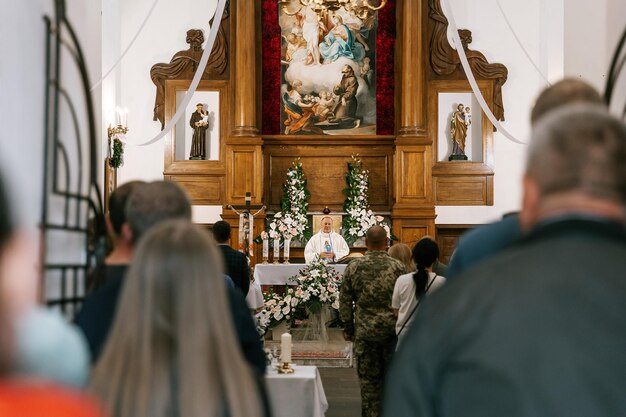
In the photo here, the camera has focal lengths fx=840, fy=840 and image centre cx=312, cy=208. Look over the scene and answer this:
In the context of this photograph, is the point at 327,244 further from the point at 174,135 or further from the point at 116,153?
the point at 174,135

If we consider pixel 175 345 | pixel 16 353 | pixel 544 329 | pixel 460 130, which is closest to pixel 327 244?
pixel 460 130

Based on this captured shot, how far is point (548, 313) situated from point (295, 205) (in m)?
13.3

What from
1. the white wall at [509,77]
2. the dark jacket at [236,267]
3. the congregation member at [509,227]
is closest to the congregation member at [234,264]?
the dark jacket at [236,267]

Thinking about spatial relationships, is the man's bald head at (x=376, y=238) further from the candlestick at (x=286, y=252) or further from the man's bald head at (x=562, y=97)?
the candlestick at (x=286, y=252)

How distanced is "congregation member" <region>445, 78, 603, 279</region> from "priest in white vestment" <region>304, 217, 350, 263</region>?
10.6 m

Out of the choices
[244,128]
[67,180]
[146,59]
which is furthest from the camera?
[146,59]

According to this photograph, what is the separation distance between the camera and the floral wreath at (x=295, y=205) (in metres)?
14.2

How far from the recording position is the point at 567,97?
260 cm

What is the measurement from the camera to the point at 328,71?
1583 centimetres

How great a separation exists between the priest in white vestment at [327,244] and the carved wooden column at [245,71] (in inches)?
100

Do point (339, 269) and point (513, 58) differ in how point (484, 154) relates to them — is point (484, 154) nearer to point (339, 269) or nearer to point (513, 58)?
point (513, 58)

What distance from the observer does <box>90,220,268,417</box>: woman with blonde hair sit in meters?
1.95

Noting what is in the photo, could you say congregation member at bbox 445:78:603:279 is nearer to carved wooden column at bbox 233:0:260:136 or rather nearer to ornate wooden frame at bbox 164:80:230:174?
carved wooden column at bbox 233:0:260:136

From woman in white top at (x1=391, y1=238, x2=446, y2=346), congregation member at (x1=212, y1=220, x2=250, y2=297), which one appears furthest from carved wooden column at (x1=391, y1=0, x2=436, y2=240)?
woman in white top at (x1=391, y1=238, x2=446, y2=346)
